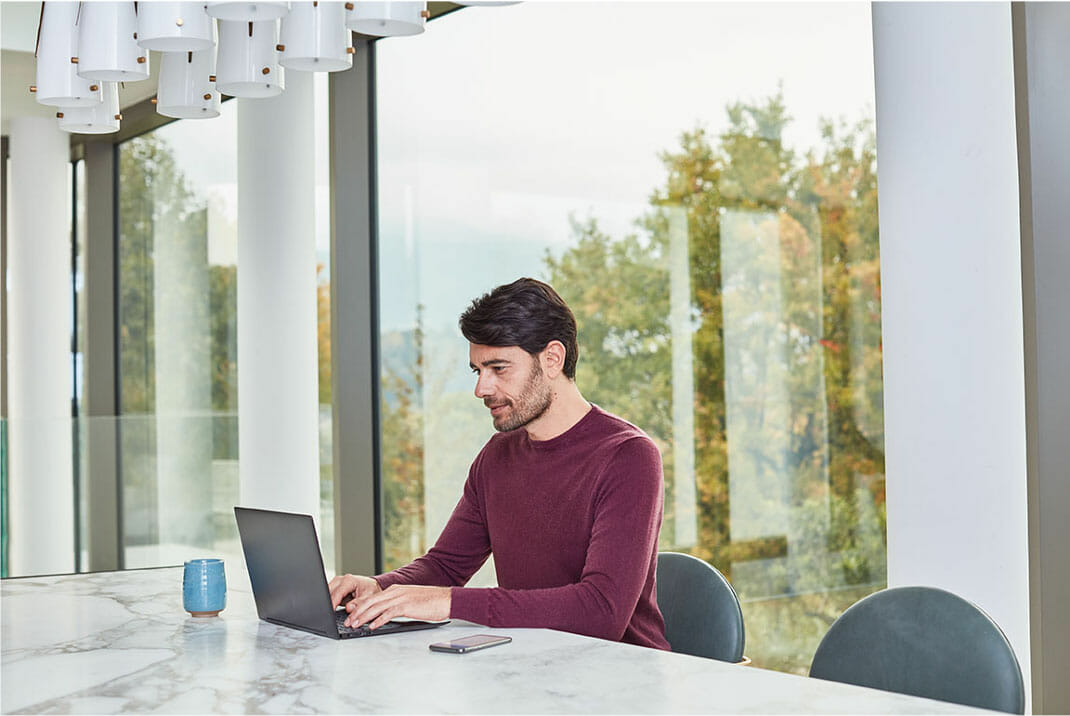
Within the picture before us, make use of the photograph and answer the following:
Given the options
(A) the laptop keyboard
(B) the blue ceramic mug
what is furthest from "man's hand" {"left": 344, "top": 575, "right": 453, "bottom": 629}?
(B) the blue ceramic mug

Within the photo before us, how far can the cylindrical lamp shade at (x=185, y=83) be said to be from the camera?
6.92ft

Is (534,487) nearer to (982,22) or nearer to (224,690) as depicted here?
(224,690)

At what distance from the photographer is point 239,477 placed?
515 cm

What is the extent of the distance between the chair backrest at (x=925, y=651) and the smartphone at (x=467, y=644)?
515mm

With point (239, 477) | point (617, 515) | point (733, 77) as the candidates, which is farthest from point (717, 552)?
point (239, 477)

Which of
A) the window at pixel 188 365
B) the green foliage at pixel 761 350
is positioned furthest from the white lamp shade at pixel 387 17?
the window at pixel 188 365

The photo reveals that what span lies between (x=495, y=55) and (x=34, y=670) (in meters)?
2.99

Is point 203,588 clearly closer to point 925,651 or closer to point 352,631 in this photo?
point 352,631

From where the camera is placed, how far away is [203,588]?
2.05 metres

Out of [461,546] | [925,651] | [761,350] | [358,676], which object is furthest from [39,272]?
[925,651]

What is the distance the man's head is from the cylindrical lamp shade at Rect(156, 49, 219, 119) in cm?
65

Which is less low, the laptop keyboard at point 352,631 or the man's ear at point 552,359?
the man's ear at point 552,359

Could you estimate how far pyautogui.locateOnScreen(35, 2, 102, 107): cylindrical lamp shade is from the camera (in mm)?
1901

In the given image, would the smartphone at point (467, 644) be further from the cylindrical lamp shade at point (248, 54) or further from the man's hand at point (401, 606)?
Answer: the cylindrical lamp shade at point (248, 54)
